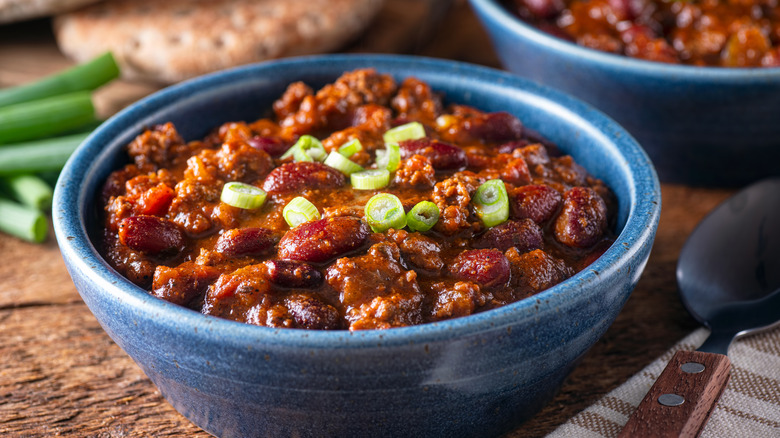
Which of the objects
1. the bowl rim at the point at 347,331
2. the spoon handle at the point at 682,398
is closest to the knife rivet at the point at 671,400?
the spoon handle at the point at 682,398

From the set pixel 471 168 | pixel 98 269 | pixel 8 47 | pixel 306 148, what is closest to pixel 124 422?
pixel 98 269

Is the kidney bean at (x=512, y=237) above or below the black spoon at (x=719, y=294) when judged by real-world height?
above

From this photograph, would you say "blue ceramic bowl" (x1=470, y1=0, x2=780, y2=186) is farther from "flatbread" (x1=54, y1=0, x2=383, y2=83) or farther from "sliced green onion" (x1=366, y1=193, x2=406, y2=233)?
"sliced green onion" (x1=366, y1=193, x2=406, y2=233)

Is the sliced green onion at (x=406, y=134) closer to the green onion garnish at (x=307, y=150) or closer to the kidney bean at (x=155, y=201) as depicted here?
the green onion garnish at (x=307, y=150)

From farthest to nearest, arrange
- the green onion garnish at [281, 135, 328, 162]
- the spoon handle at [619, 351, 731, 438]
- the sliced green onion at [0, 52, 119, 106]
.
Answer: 1. the sliced green onion at [0, 52, 119, 106]
2. the green onion garnish at [281, 135, 328, 162]
3. the spoon handle at [619, 351, 731, 438]

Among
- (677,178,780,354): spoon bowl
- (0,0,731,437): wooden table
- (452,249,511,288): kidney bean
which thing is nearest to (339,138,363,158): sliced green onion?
(452,249,511,288): kidney bean

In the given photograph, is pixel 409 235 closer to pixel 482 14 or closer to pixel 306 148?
pixel 306 148

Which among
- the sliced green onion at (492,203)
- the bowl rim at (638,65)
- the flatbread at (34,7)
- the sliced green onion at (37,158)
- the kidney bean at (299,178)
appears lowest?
the sliced green onion at (37,158)
